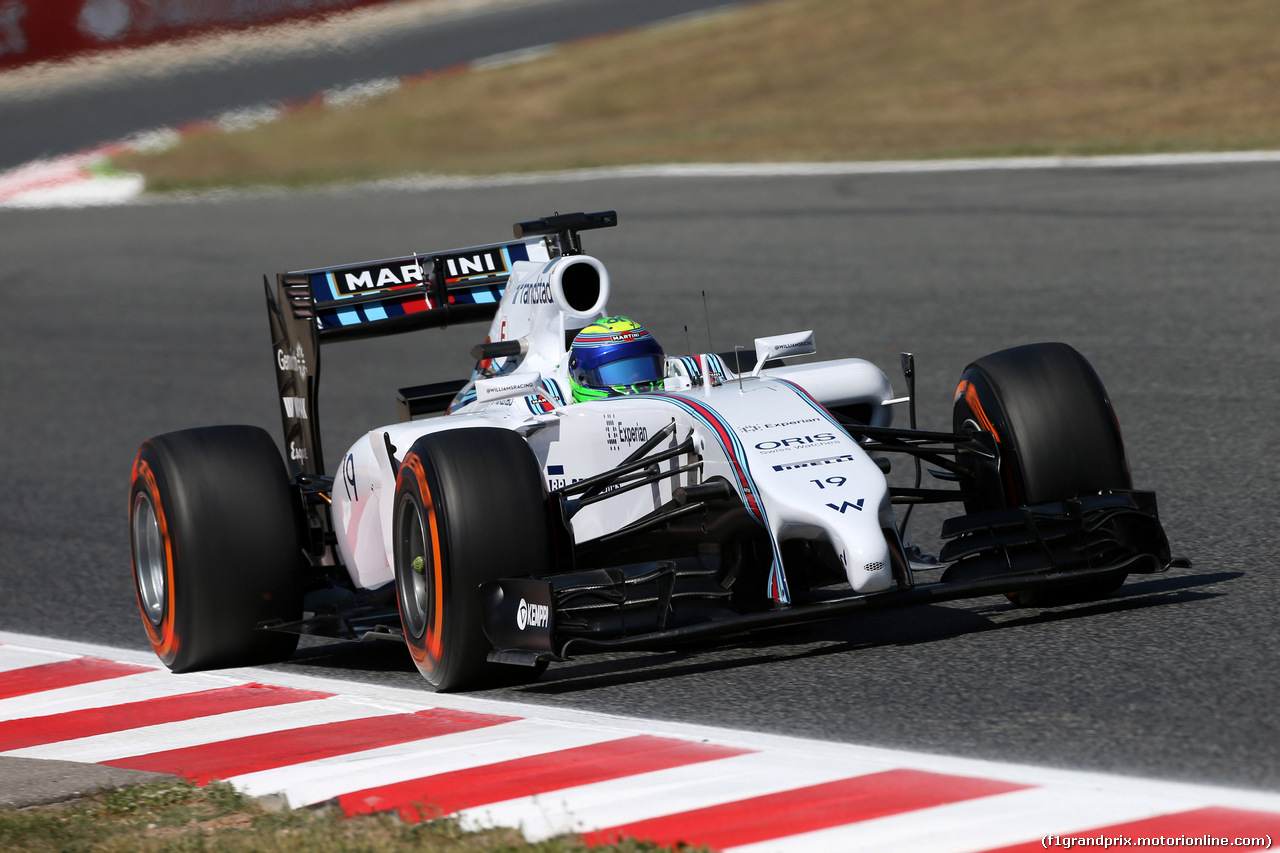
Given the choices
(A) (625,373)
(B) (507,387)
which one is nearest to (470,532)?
(B) (507,387)

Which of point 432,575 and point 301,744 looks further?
point 432,575

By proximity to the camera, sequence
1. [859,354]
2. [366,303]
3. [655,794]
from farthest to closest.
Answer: [859,354], [366,303], [655,794]

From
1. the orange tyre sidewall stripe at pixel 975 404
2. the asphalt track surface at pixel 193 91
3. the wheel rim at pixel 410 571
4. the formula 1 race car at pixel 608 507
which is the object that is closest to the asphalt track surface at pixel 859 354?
the formula 1 race car at pixel 608 507

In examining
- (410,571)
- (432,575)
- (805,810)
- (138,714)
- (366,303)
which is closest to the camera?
(805,810)

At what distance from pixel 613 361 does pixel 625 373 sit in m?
0.06

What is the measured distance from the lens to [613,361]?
6.30m

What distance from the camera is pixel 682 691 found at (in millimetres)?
5371

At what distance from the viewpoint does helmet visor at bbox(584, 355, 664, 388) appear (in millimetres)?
6293

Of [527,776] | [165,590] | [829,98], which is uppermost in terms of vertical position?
[829,98]

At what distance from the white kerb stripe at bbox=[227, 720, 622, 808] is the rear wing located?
9.19 ft

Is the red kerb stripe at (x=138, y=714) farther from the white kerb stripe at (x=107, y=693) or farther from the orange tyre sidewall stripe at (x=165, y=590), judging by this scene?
the orange tyre sidewall stripe at (x=165, y=590)

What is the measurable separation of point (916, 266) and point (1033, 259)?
966 mm

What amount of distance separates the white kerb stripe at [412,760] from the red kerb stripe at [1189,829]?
1477 mm

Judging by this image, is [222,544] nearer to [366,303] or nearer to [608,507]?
[608,507]
